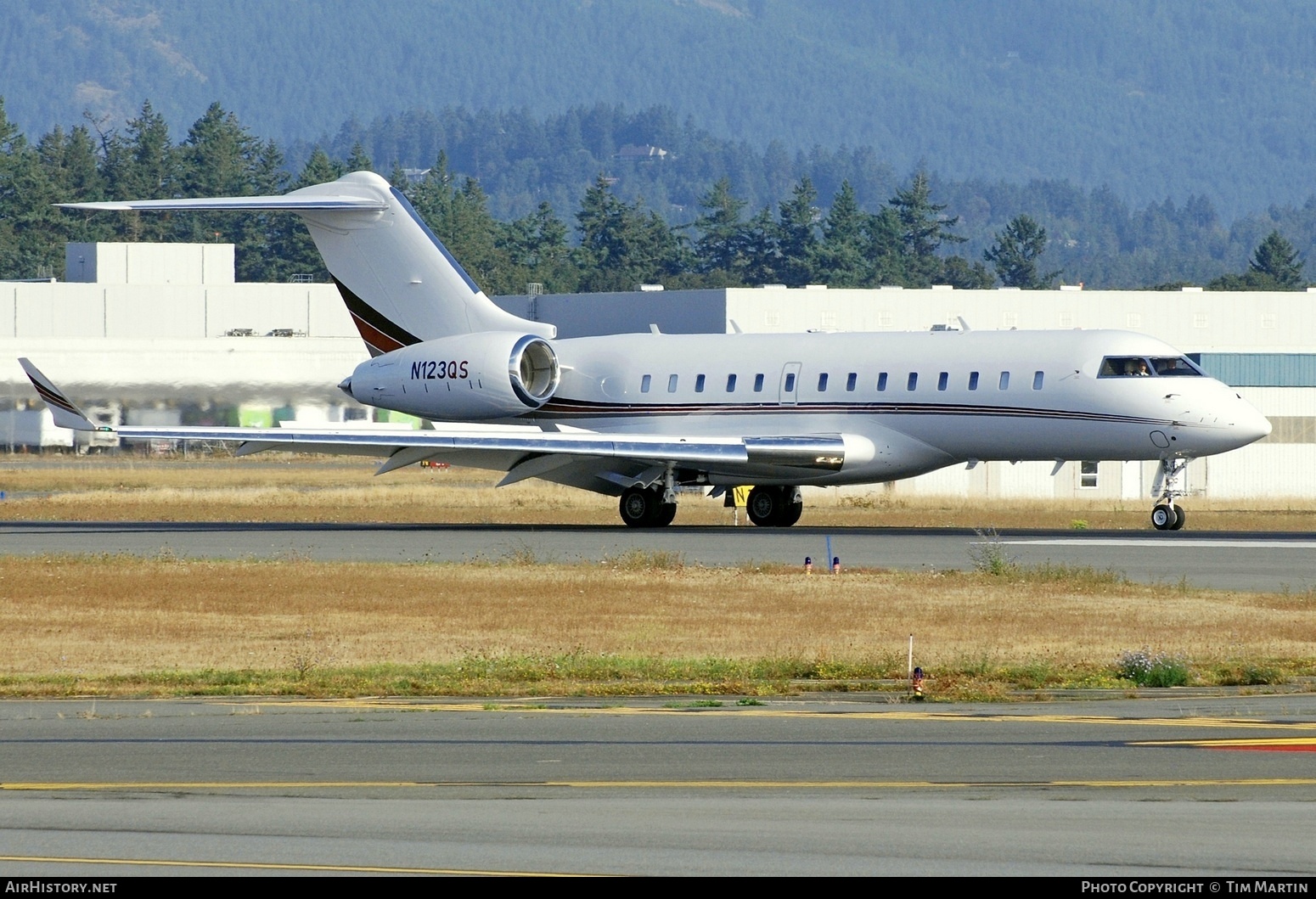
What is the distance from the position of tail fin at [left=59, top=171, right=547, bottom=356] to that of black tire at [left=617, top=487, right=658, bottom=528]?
4403mm

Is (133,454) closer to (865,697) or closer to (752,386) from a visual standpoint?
(752,386)

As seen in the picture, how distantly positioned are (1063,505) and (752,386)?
1851cm

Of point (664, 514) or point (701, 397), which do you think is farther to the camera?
point (701, 397)

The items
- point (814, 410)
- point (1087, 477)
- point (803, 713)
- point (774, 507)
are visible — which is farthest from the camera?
point (1087, 477)

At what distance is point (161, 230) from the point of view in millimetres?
154625

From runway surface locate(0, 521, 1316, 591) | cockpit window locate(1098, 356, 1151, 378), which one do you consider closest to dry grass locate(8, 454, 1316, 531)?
runway surface locate(0, 521, 1316, 591)

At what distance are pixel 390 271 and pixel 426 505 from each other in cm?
1259

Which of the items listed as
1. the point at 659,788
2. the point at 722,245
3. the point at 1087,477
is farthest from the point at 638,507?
the point at 722,245

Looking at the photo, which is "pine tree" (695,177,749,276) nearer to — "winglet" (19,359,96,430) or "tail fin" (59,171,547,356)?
"tail fin" (59,171,547,356)

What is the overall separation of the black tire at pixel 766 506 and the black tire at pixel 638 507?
6.34 feet

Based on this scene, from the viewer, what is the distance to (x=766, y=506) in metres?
38.5

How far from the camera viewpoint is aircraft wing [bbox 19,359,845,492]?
114 feet

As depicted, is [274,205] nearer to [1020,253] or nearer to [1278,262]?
[1278,262]

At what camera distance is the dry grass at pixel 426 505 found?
4444 centimetres
